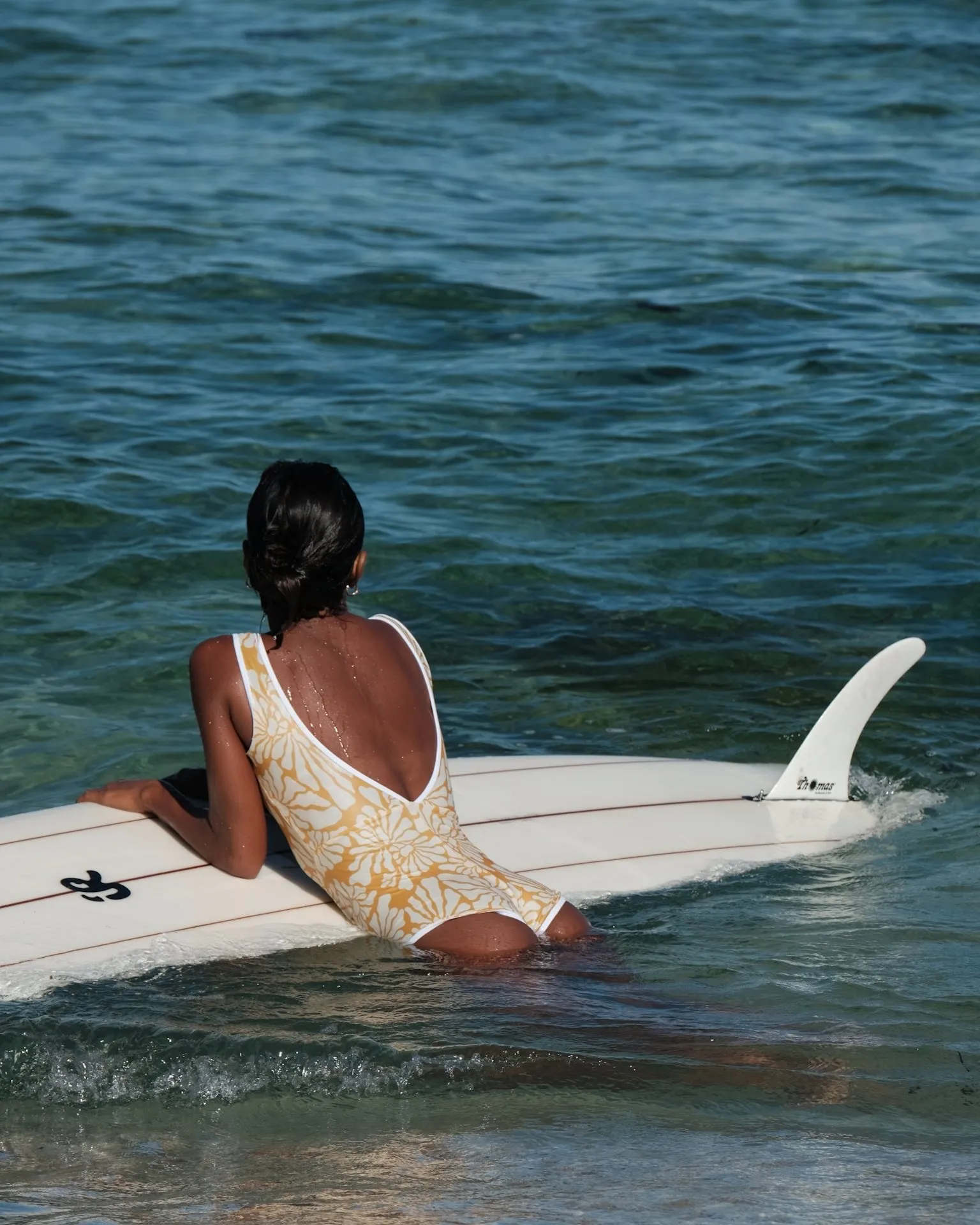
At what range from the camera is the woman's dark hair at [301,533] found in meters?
3.65

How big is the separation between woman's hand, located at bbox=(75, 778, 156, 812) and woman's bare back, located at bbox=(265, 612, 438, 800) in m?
0.88

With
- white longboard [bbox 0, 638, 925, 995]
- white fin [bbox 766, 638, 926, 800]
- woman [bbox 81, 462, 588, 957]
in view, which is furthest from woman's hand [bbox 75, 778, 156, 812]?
white fin [bbox 766, 638, 926, 800]

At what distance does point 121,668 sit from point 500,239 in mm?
6194

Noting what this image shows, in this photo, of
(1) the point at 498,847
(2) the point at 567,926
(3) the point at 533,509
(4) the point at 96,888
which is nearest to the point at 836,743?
(1) the point at 498,847

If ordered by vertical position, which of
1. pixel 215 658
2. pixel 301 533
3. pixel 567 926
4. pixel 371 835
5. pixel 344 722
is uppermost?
pixel 301 533

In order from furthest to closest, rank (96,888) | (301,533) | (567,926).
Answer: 1. (96,888)
2. (567,926)
3. (301,533)

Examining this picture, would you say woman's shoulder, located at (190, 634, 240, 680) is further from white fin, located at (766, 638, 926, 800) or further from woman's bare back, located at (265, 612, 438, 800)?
white fin, located at (766, 638, 926, 800)

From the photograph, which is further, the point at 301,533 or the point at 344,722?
the point at 344,722

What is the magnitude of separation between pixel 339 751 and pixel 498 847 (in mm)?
940

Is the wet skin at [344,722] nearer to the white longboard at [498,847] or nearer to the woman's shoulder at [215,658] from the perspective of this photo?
the woman's shoulder at [215,658]

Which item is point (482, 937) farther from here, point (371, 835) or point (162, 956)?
point (162, 956)

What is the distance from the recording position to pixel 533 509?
8062 mm

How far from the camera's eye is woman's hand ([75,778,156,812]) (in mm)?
4531

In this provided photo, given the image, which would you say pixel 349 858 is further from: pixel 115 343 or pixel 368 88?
pixel 368 88
